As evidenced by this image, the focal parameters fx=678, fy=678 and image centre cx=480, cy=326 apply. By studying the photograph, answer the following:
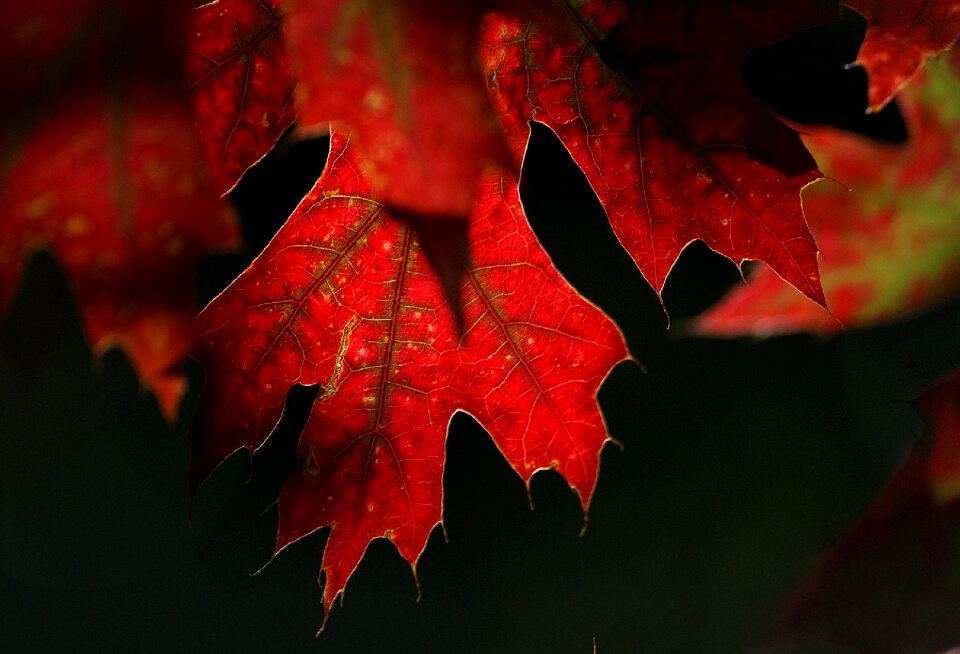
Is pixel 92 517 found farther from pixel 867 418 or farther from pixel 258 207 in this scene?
pixel 867 418

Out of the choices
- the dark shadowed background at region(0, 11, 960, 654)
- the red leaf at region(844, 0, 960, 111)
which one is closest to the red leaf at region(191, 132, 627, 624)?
the red leaf at region(844, 0, 960, 111)

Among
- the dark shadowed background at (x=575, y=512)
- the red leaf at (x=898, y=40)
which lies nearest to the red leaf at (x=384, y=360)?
the red leaf at (x=898, y=40)

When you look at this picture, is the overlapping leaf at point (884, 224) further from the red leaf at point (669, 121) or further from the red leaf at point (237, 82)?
the red leaf at point (237, 82)

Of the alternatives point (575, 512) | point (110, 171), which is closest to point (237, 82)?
point (110, 171)

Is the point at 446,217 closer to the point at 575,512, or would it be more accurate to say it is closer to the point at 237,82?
the point at 237,82

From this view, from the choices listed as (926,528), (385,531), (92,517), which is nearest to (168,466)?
(92,517)

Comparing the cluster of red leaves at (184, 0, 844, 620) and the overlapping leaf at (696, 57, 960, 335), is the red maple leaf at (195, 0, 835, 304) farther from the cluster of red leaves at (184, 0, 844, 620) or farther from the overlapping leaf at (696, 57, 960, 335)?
the overlapping leaf at (696, 57, 960, 335)
